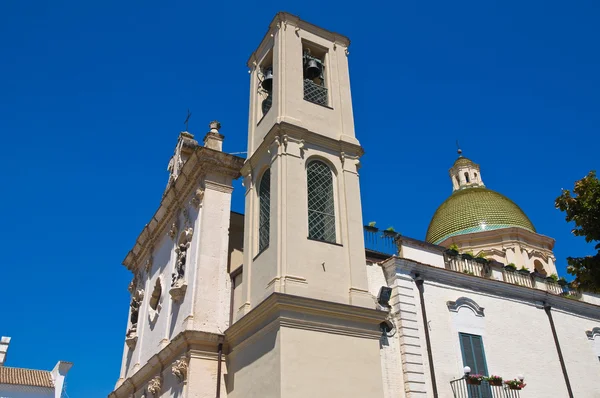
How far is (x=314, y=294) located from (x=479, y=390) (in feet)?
19.9

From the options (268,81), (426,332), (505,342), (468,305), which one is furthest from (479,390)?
(268,81)

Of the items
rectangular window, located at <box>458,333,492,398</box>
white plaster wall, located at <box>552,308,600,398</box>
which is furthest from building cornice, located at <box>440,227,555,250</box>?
rectangular window, located at <box>458,333,492,398</box>

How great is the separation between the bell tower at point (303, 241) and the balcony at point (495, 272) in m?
5.35

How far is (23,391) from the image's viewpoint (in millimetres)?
39688

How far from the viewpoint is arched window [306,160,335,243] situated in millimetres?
15500

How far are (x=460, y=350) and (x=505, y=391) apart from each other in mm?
1664

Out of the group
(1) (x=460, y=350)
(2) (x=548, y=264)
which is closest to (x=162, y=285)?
(1) (x=460, y=350)

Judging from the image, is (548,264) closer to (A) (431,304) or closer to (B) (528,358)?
(B) (528,358)

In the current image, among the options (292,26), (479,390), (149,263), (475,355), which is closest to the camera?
(479,390)

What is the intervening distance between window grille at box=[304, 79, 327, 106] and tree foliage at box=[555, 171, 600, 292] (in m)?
7.80

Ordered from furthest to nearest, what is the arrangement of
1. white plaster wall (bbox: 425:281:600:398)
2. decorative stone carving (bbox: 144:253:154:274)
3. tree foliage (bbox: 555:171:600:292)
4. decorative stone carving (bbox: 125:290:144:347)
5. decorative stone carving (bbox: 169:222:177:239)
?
decorative stone carving (bbox: 144:253:154:274) < decorative stone carving (bbox: 125:290:144:347) < decorative stone carving (bbox: 169:222:177:239) < white plaster wall (bbox: 425:281:600:398) < tree foliage (bbox: 555:171:600:292)

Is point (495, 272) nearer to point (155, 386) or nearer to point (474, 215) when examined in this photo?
point (155, 386)

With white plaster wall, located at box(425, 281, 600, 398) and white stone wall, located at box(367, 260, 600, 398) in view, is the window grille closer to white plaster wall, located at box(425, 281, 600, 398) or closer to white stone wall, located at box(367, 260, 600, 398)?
white stone wall, located at box(367, 260, 600, 398)

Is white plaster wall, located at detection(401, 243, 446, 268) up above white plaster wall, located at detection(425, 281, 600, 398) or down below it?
above
